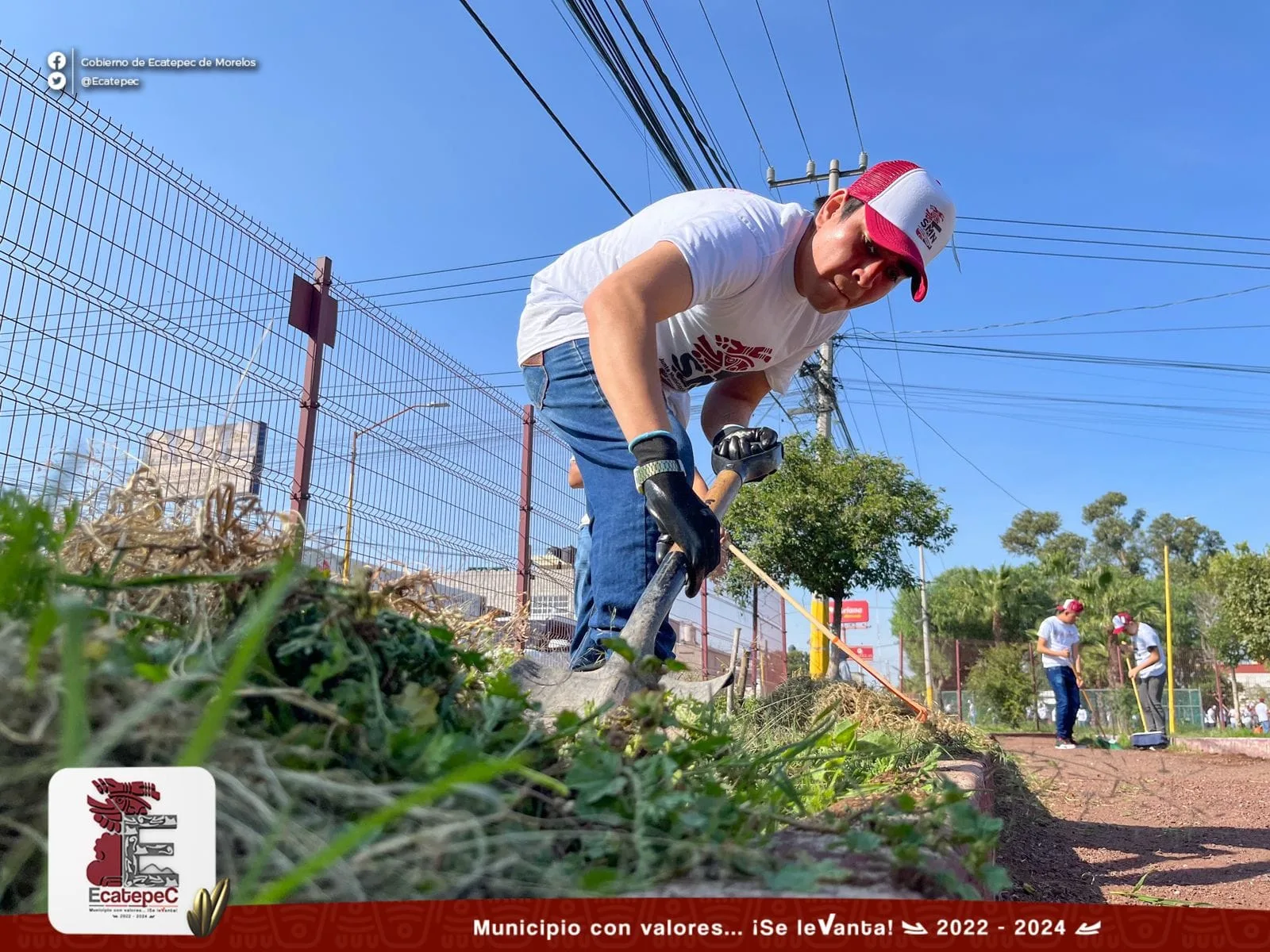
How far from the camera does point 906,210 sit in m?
1.92

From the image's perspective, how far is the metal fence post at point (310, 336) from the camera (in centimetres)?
423

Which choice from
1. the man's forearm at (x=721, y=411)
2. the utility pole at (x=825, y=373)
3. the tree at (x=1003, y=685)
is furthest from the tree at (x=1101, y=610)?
the man's forearm at (x=721, y=411)

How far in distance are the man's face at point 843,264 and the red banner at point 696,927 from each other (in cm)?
152

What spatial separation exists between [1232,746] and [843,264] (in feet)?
35.2

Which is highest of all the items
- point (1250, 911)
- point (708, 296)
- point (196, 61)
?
point (196, 61)

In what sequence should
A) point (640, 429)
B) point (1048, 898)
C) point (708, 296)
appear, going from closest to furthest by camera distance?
point (640, 429) < point (708, 296) < point (1048, 898)

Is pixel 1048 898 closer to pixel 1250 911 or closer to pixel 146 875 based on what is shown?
pixel 1250 911

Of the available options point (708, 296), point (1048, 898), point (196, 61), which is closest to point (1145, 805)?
point (1048, 898)

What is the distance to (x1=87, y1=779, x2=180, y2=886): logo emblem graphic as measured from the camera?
583mm

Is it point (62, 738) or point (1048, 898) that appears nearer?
point (62, 738)

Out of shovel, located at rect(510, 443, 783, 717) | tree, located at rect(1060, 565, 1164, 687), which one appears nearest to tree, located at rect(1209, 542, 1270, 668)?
tree, located at rect(1060, 565, 1164, 687)

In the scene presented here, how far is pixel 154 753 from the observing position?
0.61 metres

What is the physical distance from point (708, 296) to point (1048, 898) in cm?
162

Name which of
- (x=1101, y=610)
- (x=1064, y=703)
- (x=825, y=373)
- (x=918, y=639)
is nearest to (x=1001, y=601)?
(x=1101, y=610)
